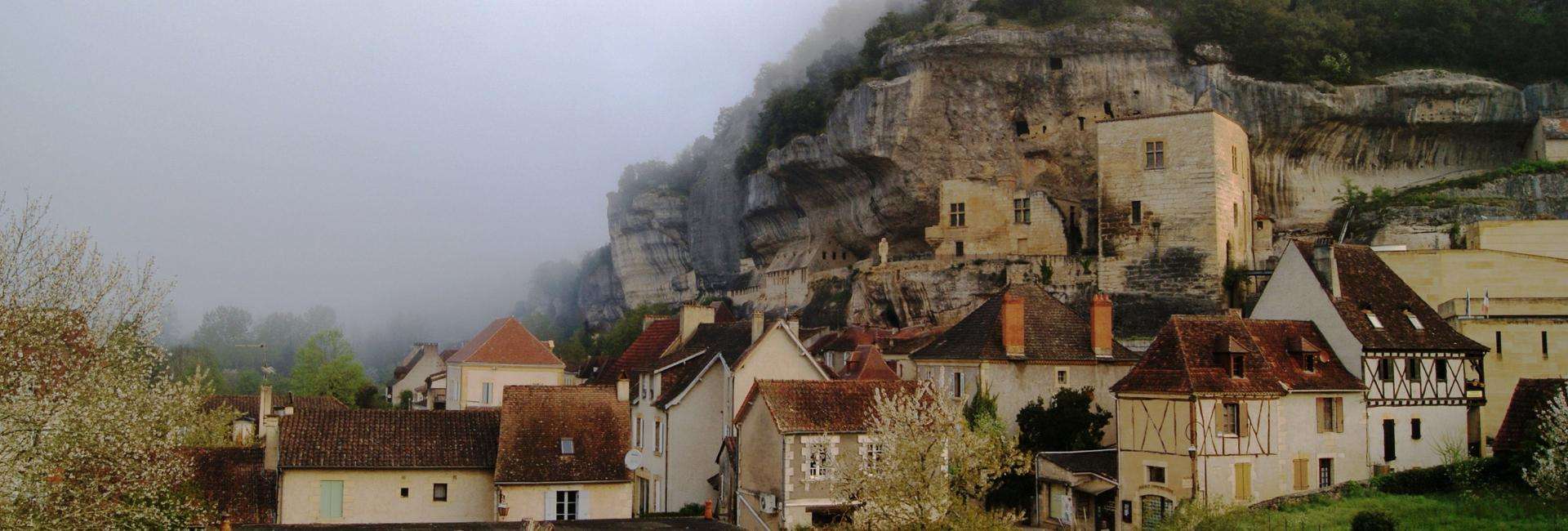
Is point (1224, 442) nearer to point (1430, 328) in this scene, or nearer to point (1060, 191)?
point (1430, 328)

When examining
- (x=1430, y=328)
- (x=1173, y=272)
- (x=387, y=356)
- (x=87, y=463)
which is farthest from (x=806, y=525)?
(x=387, y=356)

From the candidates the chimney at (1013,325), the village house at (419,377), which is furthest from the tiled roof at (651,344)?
the village house at (419,377)

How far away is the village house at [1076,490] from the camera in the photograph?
29.5 meters

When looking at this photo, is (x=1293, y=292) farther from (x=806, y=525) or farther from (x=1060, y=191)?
(x=1060, y=191)

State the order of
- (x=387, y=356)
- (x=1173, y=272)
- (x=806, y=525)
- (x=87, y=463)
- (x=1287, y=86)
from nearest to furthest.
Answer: (x=87, y=463)
(x=806, y=525)
(x=1173, y=272)
(x=1287, y=86)
(x=387, y=356)

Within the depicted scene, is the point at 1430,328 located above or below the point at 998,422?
above

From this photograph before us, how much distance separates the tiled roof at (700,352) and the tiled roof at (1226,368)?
29.4 feet

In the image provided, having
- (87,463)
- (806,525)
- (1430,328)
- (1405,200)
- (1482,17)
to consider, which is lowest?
(806,525)

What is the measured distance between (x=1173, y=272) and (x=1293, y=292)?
19630 mm

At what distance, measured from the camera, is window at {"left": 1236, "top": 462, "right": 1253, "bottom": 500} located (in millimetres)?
28188

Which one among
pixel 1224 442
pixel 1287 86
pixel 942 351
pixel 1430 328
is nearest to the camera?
pixel 1224 442

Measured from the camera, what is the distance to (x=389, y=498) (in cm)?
2677

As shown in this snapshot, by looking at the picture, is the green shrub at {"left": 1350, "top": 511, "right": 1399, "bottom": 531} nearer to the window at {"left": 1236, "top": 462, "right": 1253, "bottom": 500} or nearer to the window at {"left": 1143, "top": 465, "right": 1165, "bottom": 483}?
the window at {"left": 1236, "top": 462, "right": 1253, "bottom": 500}

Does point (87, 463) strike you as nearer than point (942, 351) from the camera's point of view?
Yes
